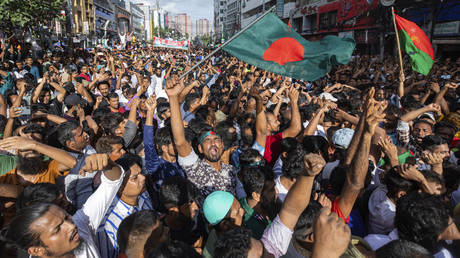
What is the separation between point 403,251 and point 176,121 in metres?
1.98

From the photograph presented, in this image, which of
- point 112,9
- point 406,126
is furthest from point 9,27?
point 112,9

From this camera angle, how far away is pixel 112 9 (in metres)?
64.9

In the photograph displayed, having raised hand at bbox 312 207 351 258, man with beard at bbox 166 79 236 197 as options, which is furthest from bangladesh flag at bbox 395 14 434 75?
raised hand at bbox 312 207 351 258

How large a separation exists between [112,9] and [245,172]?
242 ft

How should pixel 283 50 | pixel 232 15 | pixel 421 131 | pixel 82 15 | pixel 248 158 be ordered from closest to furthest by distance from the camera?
pixel 248 158 < pixel 421 131 < pixel 283 50 < pixel 82 15 < pixel 232 15

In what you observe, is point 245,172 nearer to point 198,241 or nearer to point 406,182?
point 198,241

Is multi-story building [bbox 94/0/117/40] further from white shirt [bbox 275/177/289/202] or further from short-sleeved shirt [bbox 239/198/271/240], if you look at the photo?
short-sleeved shirt [bbox 239/198/271/240]

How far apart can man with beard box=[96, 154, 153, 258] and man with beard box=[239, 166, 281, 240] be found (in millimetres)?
923

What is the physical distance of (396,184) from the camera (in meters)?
2.09

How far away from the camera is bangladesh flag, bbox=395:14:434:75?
5191 millimetres

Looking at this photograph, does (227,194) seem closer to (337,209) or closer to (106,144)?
(337,209)

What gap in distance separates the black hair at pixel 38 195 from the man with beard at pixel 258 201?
1.48 m

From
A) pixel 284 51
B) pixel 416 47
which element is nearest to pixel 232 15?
pixel 416 47

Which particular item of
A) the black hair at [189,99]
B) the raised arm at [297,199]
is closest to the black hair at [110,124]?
the black hair at [189,99]
